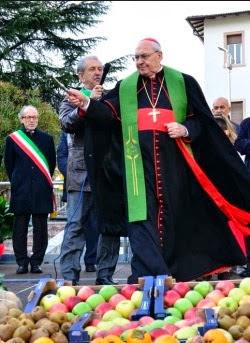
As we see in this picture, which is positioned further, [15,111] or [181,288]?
[15,111]

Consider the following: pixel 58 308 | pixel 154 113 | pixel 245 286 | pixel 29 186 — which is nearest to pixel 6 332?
pixel 58 308

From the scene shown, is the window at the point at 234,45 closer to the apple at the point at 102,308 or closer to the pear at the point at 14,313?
the apple at the point at 102,308

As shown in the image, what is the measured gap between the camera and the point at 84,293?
4031 mm

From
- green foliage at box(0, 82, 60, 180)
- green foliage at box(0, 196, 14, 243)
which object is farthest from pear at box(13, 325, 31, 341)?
green foliage at box(0, 82, 60, 180)

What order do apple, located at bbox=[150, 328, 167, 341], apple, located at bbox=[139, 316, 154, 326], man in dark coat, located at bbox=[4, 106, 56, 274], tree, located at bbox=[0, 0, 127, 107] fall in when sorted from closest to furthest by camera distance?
apple, located at bbox=[150, 328, 167, 341], apple, located at bbox=[139, 316, 154, 326], man in dark coat, located at bbox=[4, 106, 56, 274], tree, located at bbox=[0, 0, 127, 107]

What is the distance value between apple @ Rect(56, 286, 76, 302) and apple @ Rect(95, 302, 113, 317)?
228 millimetres

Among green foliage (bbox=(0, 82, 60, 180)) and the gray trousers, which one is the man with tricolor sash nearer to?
the gray trousers

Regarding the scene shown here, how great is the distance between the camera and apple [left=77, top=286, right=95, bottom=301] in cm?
400

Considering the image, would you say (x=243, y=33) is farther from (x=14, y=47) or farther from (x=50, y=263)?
(x=50, y=263)

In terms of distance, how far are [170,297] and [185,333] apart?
662 mm

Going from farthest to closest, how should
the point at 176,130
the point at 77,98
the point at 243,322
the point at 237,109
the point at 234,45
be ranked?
the point at 234,45, the point at 237,109, the point at 176,130, the point at 77,98, the point at 243,322

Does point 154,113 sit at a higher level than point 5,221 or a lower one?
higher

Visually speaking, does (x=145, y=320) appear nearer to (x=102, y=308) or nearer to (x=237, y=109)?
(x=102, y=308)

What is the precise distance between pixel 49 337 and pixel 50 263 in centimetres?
576
